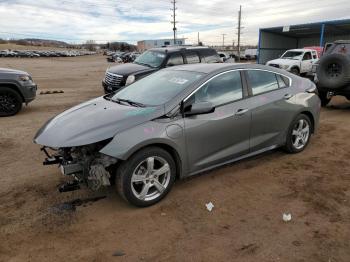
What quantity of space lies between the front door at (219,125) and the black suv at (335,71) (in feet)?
17.0

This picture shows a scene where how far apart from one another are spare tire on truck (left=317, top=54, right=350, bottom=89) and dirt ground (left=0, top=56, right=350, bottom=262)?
402 centimetres

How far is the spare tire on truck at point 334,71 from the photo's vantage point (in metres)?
8.70

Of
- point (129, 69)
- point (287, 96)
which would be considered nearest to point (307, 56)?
point (129, 69)

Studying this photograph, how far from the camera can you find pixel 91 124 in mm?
3945

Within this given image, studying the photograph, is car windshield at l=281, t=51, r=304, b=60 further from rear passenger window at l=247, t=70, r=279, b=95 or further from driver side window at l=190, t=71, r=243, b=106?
driver side window at l=190, t=71, r=243, b=106

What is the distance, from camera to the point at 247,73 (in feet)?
16.3

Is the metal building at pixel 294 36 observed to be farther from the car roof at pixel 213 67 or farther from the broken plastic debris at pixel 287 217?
the broken plastic debris at pixel 287 217

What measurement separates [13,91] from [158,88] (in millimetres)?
5892

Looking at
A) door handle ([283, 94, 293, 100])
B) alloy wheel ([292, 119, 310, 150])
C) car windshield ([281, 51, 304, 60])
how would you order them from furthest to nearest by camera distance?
car windshield ([281, 51, 304, 60]) < alloy wheel ([292, 119, 310, 150]) < door handle ([283, 94, 293, 100])

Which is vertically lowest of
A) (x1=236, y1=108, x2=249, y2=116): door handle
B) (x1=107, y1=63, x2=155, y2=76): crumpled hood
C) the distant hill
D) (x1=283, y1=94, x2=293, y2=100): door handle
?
the distant hill

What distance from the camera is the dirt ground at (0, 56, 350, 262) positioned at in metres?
3.22

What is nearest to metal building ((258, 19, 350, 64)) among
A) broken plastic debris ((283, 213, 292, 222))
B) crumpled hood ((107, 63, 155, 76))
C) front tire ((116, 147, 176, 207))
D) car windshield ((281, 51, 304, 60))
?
car windshield ((281, 51, 304, 60))

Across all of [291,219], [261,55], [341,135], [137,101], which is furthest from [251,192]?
[261,55]

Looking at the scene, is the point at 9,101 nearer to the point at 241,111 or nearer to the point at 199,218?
the point at 241,111
